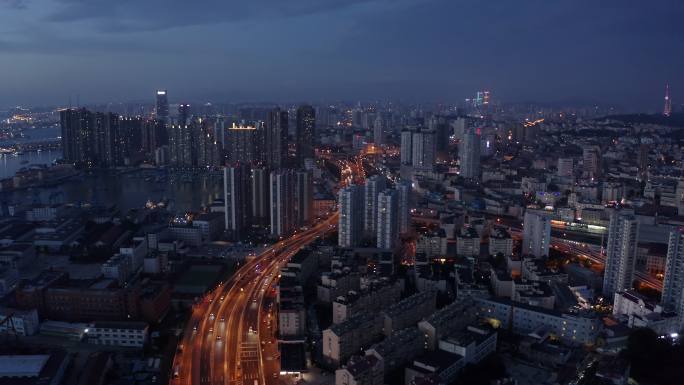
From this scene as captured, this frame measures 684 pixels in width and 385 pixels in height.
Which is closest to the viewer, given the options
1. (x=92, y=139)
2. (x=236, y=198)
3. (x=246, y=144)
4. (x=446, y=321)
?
(x=446, y=321)

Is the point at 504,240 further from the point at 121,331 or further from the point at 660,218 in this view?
the point at 121,331

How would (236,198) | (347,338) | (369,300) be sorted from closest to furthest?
1. (347,338)
2. (369,300)
3. (236,198)

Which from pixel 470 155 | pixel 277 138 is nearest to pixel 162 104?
pixel 277 138

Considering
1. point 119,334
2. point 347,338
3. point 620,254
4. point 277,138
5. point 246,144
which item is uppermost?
point 277,138

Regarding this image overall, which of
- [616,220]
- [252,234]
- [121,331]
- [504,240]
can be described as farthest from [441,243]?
[121,331]

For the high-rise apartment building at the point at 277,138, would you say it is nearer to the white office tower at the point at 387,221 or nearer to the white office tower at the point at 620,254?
the white office tower at the point at 387,221

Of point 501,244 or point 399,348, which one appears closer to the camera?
point 399,348

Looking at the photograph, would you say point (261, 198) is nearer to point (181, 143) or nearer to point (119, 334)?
point (119, 334)

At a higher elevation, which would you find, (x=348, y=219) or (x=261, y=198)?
(x=261, y=198)
